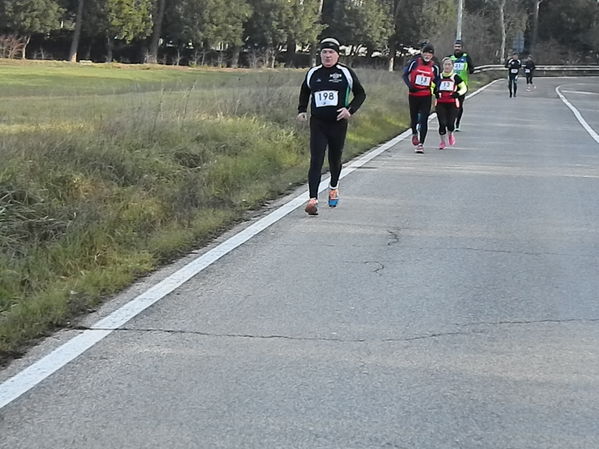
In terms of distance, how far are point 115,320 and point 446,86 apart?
11.9 m

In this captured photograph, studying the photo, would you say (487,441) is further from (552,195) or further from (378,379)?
(552,195)

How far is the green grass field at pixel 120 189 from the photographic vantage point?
6.47 m

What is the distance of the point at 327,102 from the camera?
9.53 metres

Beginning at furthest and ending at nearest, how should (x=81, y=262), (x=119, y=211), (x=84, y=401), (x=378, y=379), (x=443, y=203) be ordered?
(x=443, y=203)
(x=119, y=211)
(x=81, y=262)
(x=378, y=379)
(x=84, y=401)

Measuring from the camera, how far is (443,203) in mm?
10586

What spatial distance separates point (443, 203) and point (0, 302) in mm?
5945

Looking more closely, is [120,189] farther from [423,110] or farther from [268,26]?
[268,26]

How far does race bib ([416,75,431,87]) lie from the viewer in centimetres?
1528

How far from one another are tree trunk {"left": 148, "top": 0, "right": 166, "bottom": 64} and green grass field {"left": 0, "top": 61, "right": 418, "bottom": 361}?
47.1 meters

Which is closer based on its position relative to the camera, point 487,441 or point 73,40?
point 487,441

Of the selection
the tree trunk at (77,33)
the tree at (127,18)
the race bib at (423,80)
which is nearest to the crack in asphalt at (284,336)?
the race bib at (423,80)

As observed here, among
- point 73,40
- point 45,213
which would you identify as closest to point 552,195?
point 45,213

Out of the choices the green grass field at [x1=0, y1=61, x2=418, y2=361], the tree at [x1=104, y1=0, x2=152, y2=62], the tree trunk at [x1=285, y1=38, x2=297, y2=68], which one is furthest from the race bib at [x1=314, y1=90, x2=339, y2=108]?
the tree trunk at [x1=285, y1=38, x2=297, y2=68]

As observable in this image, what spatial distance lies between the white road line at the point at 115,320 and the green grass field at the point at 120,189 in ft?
0.82
